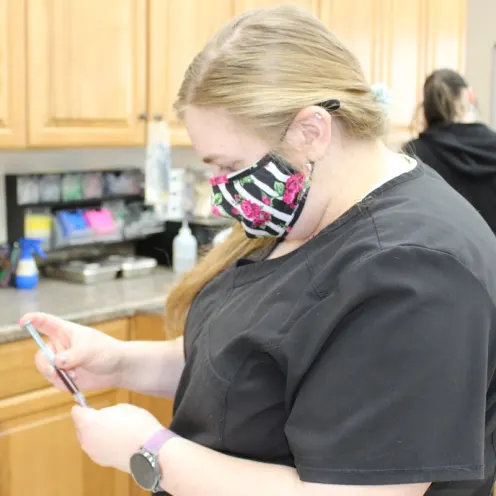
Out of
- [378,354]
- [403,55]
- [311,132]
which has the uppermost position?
[403,55]

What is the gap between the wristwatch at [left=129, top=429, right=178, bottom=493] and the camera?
0.88m

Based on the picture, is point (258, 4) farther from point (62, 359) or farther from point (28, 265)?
point (62, 359)

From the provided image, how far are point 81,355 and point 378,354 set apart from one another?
24.1 inches

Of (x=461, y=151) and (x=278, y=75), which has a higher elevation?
(x=278, y=75)

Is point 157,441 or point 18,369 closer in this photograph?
point 157,441

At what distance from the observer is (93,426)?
3.15 ft

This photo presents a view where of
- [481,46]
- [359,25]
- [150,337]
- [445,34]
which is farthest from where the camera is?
[481,46]

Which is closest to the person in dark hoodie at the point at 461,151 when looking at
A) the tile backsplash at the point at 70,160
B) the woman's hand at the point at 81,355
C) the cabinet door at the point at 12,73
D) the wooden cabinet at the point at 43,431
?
the tile backsplash at the point at 70,160

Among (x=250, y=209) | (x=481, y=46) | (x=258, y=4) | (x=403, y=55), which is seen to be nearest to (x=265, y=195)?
(x=250, y=209)

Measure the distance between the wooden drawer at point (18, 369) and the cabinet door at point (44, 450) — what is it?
0.07 ft

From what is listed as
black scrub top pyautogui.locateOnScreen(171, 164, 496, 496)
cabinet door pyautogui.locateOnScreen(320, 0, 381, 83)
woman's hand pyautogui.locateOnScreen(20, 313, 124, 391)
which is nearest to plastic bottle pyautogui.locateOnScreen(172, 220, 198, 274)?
cabinet door pyautogui.locateOnScreen(320, 0, 381, 83)

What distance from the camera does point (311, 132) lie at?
89 cm

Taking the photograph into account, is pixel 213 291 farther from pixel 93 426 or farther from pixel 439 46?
pixel 439 46

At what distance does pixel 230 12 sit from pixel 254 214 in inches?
67.9
